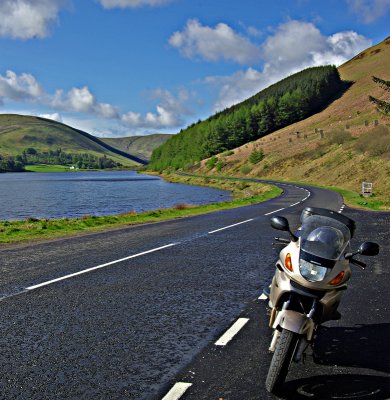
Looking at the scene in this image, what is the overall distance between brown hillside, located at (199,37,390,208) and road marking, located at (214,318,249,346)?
96.0 ft

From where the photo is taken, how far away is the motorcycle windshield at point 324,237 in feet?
15.6

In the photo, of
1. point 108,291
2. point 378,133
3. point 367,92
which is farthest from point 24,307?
point 367,92

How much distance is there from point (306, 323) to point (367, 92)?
12911 cm

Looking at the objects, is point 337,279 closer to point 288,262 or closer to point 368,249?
point 288,262

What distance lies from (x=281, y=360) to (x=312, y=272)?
96 centimetres

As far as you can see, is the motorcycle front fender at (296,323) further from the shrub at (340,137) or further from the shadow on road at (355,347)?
the shrub at (340,137)

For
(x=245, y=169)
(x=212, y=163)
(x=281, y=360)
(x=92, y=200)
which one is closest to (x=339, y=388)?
(x=281, y=360)

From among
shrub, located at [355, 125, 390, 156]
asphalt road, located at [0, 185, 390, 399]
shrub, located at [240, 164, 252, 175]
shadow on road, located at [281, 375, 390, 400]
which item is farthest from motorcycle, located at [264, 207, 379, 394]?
shrub, located at [240, 164, 252, 175]

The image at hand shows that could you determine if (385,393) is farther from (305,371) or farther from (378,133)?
(378,133)

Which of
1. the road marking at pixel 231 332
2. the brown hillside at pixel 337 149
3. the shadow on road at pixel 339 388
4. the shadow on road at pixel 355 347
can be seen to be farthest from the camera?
the brown hillside at pixel 337 149

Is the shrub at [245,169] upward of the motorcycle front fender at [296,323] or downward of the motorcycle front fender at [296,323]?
upward

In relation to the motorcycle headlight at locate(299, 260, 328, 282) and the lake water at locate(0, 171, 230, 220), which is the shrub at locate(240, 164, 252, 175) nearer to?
the lake water at locate(0, 171, 230, 220)

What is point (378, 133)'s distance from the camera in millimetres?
65062

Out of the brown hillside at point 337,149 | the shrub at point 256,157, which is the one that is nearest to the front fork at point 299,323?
the brown hillside at point 337,149
